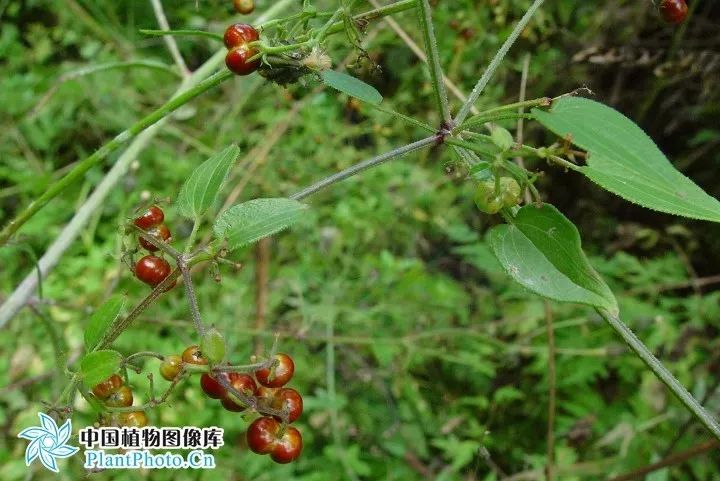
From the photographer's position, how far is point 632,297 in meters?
1.68

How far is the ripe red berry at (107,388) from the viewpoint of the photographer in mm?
532

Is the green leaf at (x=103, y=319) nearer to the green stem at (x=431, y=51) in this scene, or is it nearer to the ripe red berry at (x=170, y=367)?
the ripe red berry at (x=170, y=367)

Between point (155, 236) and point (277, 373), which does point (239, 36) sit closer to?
point (155, 236)

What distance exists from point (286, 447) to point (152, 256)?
0.20m

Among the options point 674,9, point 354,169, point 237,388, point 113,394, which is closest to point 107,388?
point 113,394

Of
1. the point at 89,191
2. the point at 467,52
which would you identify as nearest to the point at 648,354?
the point at 467,52

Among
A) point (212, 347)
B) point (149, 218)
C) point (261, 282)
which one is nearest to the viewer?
point (212, 347)

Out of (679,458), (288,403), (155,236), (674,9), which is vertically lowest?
(679,458)

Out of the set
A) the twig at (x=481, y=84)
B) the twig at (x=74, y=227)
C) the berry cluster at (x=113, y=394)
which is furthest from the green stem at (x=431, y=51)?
the twig at (x=74, y=227)

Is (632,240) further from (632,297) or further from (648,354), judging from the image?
(648,354)

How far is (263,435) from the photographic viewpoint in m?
0.56

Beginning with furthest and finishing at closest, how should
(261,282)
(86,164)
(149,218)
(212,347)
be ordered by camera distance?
1. (261,282)
2. (86,164)
3. (149,218)
4. (212,347)

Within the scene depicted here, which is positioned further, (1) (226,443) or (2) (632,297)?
(2) (632,297)

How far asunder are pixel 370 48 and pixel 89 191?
0.97 metres
